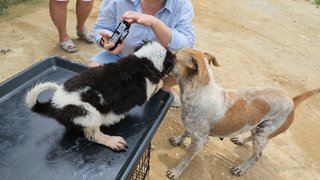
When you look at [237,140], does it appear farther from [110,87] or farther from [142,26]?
[110,87]

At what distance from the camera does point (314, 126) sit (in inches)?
166

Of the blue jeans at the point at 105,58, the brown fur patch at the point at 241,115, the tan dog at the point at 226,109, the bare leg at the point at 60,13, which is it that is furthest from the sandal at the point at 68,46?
the brown fur patch at the point at 241,115

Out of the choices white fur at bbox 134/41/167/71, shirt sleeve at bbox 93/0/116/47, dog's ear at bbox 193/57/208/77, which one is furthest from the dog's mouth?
shirt sleeve at bbox 93/0/116/47

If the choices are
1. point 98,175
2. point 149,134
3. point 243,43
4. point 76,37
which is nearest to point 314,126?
point 243,43

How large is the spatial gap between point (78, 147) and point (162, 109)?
2.23 ft

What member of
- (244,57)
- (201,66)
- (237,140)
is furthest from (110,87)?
(244,57)

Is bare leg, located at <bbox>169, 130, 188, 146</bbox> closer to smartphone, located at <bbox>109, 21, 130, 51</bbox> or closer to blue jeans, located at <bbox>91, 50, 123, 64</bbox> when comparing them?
blue jeans, located at <bbox>91, 50, 123, 64</bbox>

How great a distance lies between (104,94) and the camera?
6.83 ft

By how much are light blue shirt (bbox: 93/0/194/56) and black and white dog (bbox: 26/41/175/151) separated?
2.69 feet

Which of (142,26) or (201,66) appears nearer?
(201,66)

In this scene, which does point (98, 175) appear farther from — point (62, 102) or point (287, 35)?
point (287, 35)

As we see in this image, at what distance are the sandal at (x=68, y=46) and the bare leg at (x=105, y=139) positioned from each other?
2.99 m

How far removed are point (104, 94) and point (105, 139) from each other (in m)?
0.29

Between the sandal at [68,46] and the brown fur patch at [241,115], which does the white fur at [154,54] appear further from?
the sandal at [68,46]
